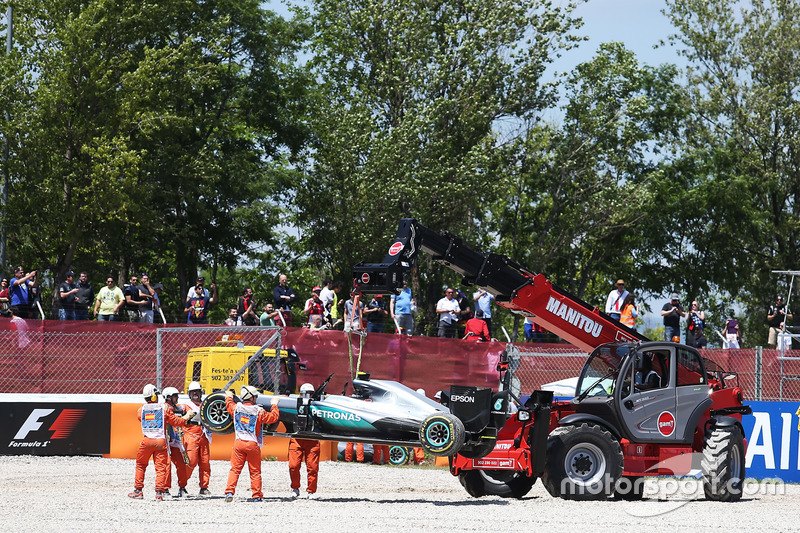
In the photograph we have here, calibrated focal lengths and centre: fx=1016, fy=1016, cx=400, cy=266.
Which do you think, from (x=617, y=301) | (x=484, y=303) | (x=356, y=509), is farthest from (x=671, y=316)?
(x=356, y=509)

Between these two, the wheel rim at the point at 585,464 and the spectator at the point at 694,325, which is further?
the spectator at the point at 694,325

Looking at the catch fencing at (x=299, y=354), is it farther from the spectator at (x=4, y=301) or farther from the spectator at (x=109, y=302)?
the spectator at (x=4, y=301)

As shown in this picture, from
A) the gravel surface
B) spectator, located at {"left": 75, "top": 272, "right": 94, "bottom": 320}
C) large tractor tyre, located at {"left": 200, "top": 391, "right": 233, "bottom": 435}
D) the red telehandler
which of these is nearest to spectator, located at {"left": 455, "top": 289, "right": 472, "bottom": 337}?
the gravel surface

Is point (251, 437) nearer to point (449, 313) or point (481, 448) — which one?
point (481, 448)

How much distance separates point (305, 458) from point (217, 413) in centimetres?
137

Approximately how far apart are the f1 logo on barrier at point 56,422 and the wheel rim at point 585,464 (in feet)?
31.3

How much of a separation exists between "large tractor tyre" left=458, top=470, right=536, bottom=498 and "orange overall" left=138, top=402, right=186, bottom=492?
13.4ft

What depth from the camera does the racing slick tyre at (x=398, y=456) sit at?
1881 cm

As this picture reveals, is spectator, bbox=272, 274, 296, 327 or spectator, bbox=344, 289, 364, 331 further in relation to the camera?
spectator, bbox=272, 274, 296, 327

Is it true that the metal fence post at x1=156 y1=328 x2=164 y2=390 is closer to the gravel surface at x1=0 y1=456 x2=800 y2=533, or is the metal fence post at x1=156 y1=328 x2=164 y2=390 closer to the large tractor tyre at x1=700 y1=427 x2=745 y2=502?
the gravel surface at x1=0 y1=456 x2=800 y2=533

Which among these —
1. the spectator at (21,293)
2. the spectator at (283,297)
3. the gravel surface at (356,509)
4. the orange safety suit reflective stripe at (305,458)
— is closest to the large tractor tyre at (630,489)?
the gravel surface at (356,509)

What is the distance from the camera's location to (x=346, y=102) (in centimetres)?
3484

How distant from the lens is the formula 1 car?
1304cm

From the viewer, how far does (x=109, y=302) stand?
2141 cm
